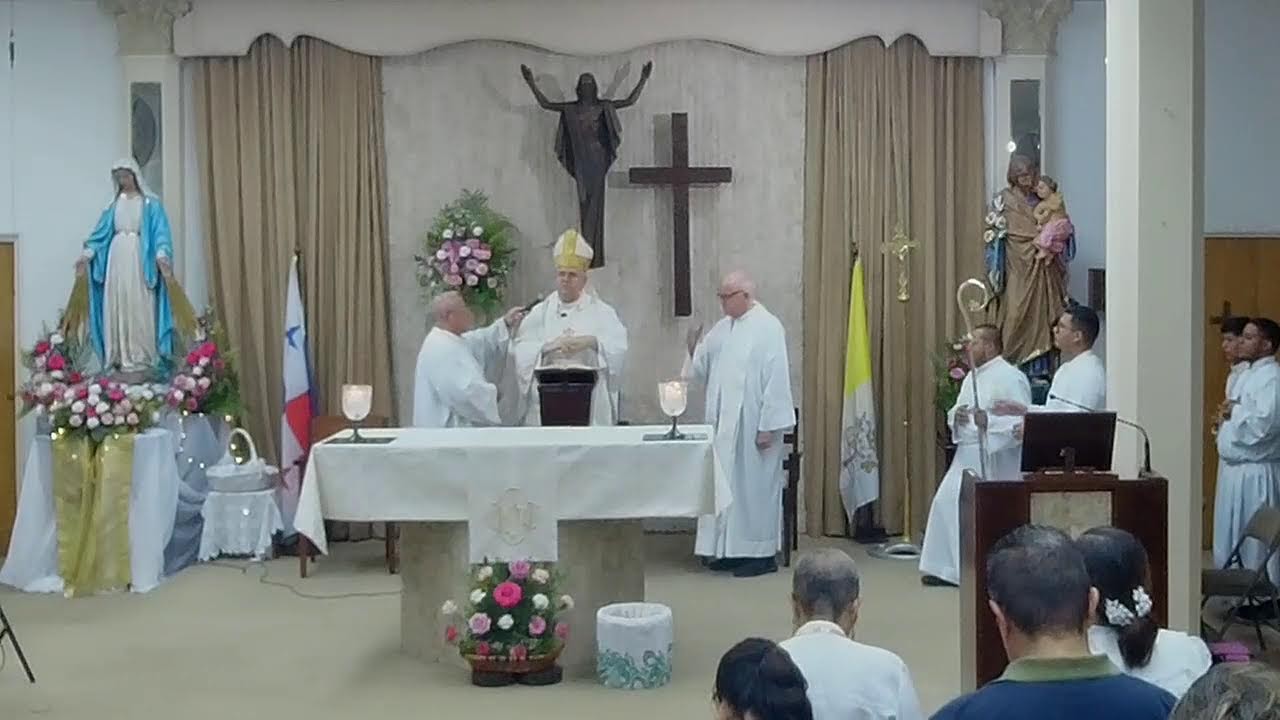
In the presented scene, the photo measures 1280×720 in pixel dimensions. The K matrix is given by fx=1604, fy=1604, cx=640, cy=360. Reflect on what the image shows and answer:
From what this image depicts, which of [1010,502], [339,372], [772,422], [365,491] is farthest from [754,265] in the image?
[1010,502]

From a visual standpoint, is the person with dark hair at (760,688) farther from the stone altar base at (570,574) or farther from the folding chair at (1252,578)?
the folding chair at (1252,578)

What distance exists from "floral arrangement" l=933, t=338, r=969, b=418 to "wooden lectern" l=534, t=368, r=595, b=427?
286cm

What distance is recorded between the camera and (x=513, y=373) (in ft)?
30.5

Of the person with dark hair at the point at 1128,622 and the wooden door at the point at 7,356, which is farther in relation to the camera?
the wooden door at the point at 7,356

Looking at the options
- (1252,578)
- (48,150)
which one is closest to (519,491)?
(1252,578)

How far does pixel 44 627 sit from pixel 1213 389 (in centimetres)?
700

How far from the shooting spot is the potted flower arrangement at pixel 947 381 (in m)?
9.73

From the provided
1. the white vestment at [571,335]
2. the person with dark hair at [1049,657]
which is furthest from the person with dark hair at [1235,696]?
the white vestment at [571,335]

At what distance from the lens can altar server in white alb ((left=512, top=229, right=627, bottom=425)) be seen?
851cm

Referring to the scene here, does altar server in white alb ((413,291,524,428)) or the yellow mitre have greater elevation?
the yellow mitre

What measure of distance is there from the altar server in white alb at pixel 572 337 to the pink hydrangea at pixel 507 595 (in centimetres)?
218

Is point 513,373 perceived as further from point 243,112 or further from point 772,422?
point 243,112

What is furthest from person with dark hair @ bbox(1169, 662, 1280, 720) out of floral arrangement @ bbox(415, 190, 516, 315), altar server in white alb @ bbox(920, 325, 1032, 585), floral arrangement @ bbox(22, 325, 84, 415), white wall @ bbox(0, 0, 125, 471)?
white wall @ bbox(0, 0, 125, 471)

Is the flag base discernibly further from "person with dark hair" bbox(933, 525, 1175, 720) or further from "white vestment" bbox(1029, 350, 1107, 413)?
"person with dark hair" bbox(933, 525, 1175, 720)
